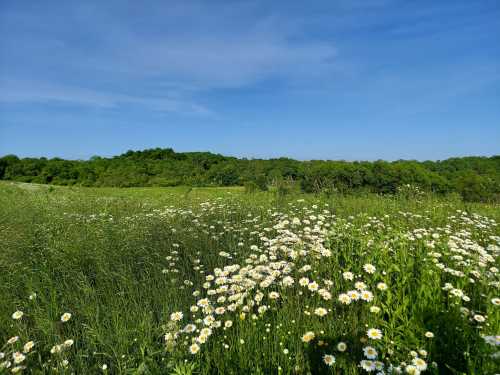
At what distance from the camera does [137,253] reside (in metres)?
4.01

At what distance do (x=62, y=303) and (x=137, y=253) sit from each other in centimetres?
116

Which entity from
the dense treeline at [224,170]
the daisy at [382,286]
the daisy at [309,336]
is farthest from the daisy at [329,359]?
the dense treeline at [224,170]

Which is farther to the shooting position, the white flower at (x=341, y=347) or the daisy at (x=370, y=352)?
the white flower at (x=341, y=347)

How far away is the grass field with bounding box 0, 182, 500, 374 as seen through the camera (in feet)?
6.16

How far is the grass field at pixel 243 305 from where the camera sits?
1.88 m

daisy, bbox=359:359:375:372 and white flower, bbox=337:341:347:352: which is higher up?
daisy, bbox=359:359:375:372

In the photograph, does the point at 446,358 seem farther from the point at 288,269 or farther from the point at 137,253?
the point at 137,253

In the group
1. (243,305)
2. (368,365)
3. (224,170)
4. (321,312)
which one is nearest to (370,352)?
(368,365)

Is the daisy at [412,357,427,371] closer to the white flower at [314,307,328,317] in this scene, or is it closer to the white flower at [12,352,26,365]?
the white flower at [314,307,328,317]

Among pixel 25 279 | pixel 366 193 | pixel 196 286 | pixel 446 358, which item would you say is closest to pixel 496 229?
pixel 366 193

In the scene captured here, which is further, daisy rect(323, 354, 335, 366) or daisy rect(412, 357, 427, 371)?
daisy rect(323, 354, 335, 366)

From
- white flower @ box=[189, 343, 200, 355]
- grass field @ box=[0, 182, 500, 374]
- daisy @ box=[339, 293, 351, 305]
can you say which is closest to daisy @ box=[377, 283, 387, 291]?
grass field @ box=[0, 182, 500, 374]

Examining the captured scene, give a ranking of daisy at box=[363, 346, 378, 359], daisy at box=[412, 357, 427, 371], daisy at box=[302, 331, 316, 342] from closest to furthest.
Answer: daisy at box=[412, 357, 427, 371]
daisy at box=[363, 346, 378, 359]
daisy at box=[302, 331, 316, 342]

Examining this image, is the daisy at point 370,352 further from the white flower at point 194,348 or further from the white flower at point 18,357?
the white flower at point 18,357
